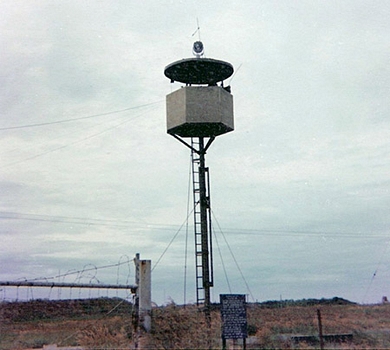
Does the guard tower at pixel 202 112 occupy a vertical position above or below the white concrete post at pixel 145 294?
above

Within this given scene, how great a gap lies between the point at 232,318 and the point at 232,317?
0.03m

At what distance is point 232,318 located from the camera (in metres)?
17.1

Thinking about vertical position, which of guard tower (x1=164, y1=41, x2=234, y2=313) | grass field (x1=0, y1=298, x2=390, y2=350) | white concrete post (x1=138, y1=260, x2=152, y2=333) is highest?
guard tower (x1=164, y1=41, x2=234, y2=313)

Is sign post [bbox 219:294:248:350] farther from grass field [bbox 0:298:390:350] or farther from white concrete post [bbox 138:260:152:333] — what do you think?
white concrete post [bbox 138:260:152:333]

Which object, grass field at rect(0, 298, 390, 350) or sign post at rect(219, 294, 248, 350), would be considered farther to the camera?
grass field at rect(0, 298, 390, 350)

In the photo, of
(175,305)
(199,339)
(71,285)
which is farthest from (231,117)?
(71,285)

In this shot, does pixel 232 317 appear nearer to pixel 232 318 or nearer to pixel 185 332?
pixel 232 318

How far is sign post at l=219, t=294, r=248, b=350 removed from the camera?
55.8ft

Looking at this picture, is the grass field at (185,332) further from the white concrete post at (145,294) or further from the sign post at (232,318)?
the sign post at (232,318)

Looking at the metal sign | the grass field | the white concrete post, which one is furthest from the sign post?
the white concrete post

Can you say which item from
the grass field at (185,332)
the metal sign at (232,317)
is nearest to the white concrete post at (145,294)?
the grass field at (185,332)

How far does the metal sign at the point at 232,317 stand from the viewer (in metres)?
17.0

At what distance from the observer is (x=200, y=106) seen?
26.3m

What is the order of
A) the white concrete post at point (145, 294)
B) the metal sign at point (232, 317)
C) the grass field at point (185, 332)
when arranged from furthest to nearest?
A: the grass field at point (185, 332) < the white concrete post at point (145, 294) < the metal sign at point (232, 317)
